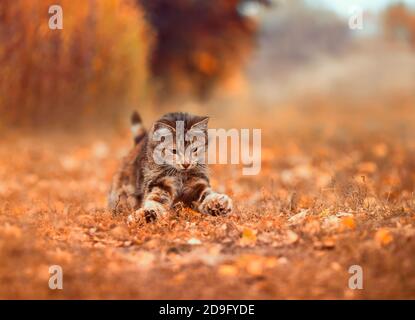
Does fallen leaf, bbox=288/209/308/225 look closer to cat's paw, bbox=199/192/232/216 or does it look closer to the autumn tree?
cat's paw, bbox=199/192/232/216

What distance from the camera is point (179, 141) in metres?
6.30

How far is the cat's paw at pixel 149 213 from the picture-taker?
19.3 ft

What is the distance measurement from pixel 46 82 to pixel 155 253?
27.7 feet

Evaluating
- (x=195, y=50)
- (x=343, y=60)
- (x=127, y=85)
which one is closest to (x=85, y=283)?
(x=127, y=85)

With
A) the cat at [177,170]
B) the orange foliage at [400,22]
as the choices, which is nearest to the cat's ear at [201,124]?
the cat at [177,170]

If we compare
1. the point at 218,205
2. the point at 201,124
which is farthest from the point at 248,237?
the point at 201,124

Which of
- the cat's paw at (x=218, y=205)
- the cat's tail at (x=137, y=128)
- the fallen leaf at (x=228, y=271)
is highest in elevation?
the cat's tail at (x=137, y=128)

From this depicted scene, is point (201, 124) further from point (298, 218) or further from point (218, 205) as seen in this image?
point (298, 218)

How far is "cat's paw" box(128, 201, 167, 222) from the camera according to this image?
232 inches

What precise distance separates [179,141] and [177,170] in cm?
34

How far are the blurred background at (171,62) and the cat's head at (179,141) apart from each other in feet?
20.0

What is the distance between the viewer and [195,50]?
899 inches

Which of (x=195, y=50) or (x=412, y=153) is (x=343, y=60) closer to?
(x=195, y=50)

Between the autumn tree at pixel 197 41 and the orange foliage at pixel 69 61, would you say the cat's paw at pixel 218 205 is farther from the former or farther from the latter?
the autumn tree at pixel 197 41
